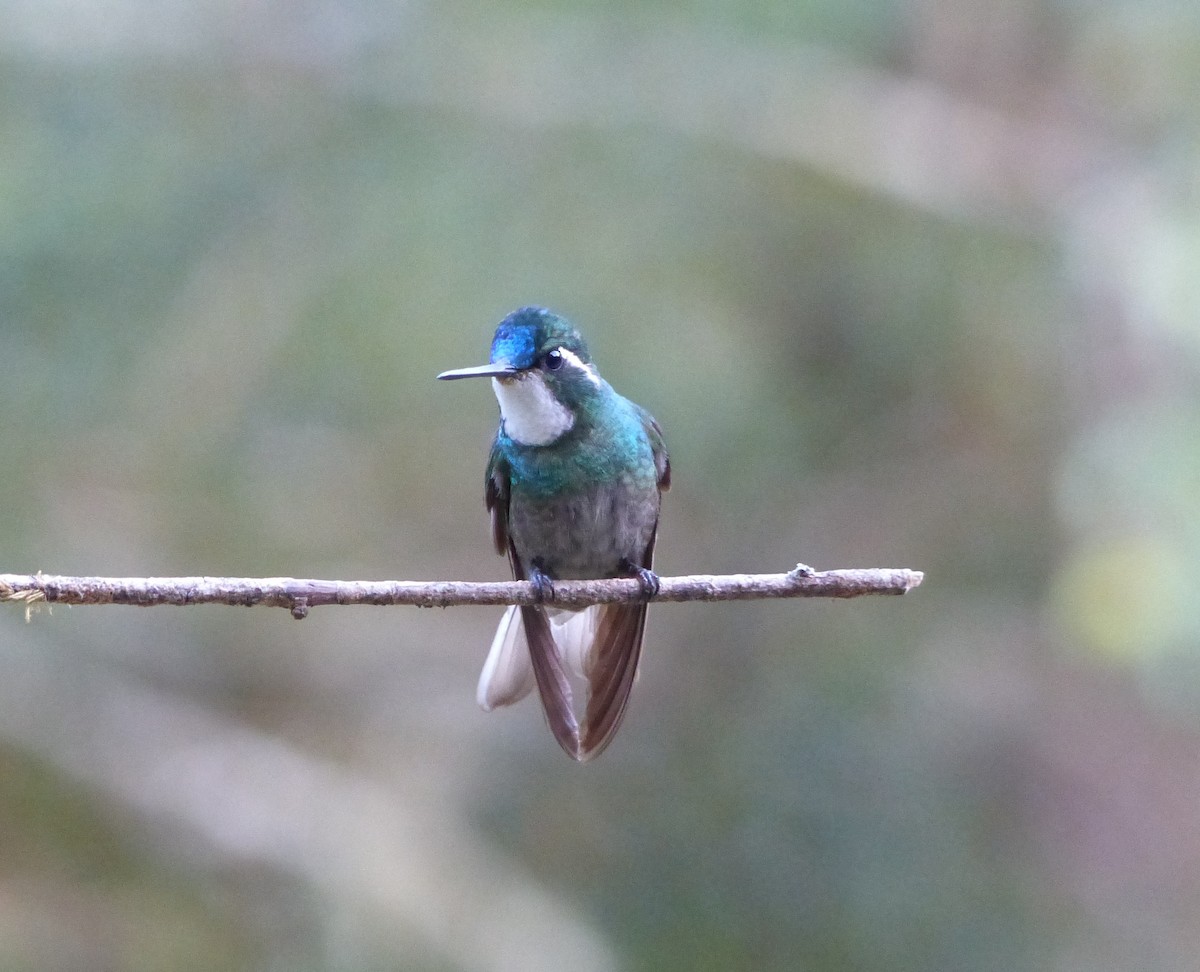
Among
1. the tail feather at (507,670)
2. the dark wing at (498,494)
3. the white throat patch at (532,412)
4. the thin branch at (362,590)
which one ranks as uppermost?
the white throat patch at (532,412)

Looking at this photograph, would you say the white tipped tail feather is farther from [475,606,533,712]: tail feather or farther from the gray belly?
the gray belly

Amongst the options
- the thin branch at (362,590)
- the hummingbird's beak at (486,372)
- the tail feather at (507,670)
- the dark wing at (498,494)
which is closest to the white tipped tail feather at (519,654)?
the tail feather at (507,670)

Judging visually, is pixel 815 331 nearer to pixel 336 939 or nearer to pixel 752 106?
pixel 752 106

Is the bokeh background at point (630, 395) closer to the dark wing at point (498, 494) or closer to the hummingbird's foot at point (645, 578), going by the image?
the dark wing at point (498, 494)

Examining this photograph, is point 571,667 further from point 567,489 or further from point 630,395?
point 630,395

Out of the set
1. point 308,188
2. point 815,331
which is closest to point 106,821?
point 308,188

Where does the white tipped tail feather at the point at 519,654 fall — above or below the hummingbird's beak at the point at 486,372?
below

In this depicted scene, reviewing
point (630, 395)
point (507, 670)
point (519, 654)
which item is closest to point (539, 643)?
point (519, 654)

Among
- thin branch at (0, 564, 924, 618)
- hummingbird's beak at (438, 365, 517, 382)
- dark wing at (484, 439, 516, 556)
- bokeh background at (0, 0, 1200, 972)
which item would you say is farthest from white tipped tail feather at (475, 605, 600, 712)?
bokeh background at (0, 0, 1200, 972)
